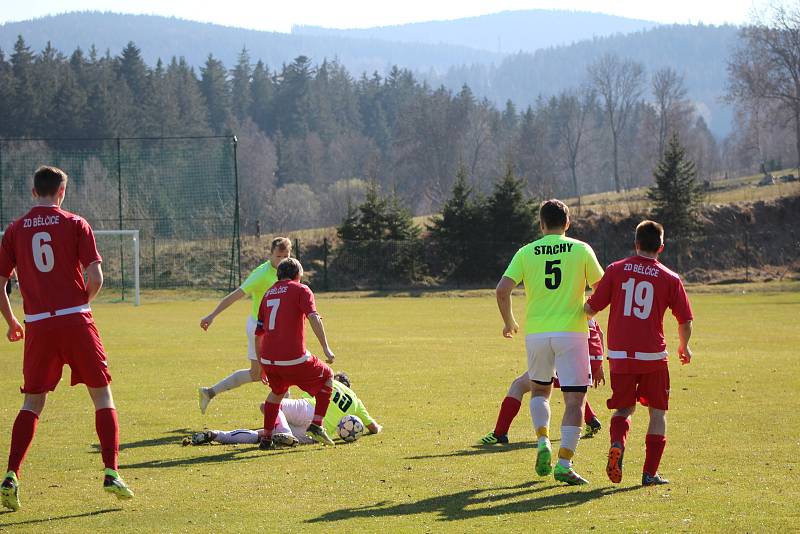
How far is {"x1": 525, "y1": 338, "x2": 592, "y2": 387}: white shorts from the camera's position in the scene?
25.0 ft

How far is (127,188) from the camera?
44781 millimetres

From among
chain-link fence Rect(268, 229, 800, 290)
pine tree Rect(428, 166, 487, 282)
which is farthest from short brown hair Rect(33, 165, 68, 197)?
pine tree Rect(428, 166, 487, 282)

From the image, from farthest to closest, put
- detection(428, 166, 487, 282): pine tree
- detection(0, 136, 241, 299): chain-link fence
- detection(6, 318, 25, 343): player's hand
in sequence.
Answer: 1. detection(428, 166, 487, 282): pine tree
2. detection(0, 136, 241, 299): chain-link fence
3. detection(6, 318, 25, 343): player's hand

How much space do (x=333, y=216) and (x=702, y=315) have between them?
62710 mm

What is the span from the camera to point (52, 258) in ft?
22.9

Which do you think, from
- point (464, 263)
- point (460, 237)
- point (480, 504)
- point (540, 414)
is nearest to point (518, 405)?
point (540, 414)

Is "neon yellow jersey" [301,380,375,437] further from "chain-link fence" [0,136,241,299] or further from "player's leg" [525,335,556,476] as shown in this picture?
"chain-link fence" [0,136,241,299]

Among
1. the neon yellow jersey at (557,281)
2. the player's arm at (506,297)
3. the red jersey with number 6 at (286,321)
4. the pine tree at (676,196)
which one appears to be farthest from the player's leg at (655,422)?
the pine tree at (676,196)

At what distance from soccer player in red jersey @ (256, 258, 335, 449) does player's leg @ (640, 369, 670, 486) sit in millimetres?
3052

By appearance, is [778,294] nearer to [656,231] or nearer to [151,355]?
[151,355]

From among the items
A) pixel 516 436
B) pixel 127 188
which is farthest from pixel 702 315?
pixel 127 188

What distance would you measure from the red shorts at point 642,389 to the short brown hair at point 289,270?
3.30 m

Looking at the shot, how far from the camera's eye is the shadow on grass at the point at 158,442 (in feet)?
32.1

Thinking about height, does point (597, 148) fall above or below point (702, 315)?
above
